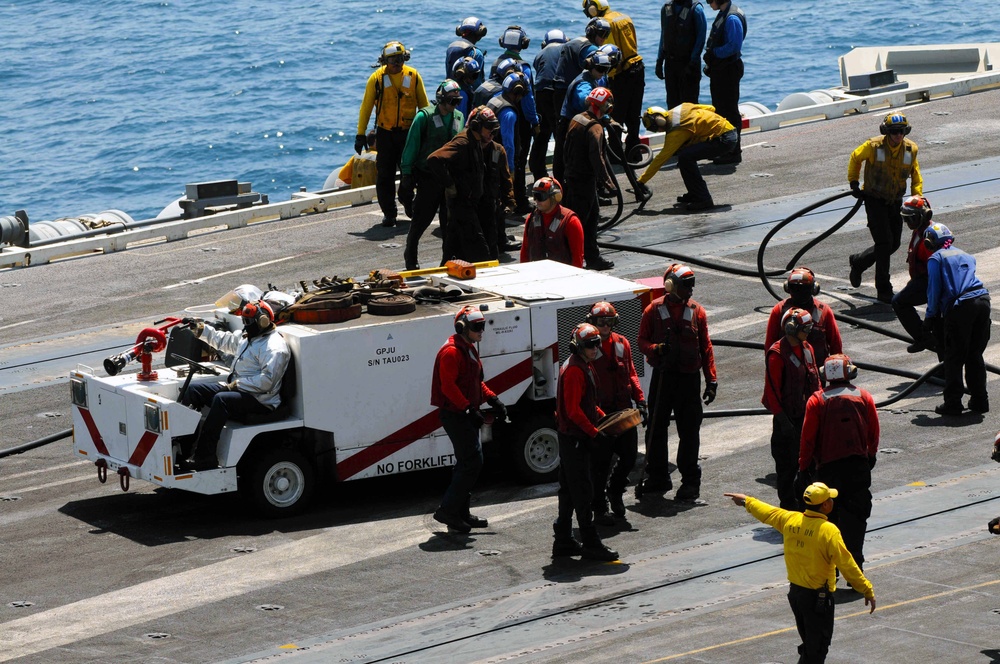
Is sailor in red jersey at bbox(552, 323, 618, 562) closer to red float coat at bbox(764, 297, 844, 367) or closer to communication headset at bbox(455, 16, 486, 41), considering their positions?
red float coat at bbox(764, 297, 844, 367)

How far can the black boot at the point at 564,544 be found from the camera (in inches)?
456

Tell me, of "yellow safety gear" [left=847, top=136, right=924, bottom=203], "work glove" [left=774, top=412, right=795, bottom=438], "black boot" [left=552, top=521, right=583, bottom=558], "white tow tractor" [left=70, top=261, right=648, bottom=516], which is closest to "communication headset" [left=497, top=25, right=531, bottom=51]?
"yellow safety gear" [left=847, top=136, right=924, bottom=203]

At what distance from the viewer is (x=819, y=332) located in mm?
12453

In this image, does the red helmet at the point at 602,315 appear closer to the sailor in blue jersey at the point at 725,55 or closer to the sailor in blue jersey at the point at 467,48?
the sailor in blue jersey at the point at 467,48

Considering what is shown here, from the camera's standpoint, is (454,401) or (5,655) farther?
(454,401)

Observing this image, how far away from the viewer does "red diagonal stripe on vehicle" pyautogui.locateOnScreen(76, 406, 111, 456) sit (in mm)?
13016

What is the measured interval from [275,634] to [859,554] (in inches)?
146

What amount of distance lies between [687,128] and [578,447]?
31.1ft

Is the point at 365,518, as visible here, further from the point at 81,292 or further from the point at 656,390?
the point at 81,292

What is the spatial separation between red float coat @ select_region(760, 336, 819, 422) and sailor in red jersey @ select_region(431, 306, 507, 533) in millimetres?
1981

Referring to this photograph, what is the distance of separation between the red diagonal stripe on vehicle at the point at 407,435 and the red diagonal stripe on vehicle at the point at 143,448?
1.42m

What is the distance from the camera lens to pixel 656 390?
1295 centimetres

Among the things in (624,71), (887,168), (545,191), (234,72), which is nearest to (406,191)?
(545,191)

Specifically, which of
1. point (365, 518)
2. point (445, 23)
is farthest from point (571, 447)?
point (445, 23)
